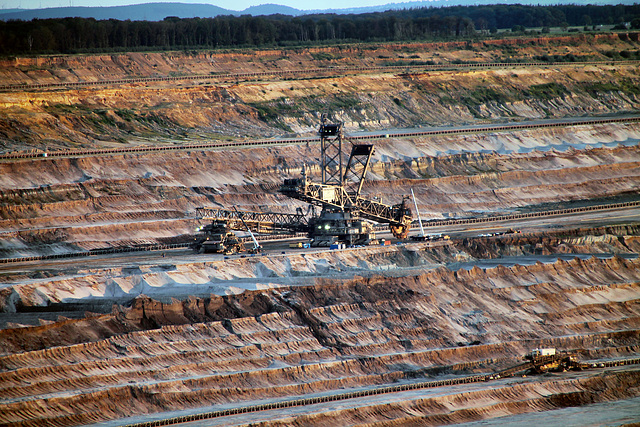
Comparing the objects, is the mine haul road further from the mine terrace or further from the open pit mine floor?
the open pit mine floor

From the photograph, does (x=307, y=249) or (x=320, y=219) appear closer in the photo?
(x=307, y=249)

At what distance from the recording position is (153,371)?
55.2 meters

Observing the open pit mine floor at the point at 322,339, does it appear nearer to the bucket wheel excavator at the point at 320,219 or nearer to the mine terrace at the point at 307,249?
the mine terrace at the point at 307,249

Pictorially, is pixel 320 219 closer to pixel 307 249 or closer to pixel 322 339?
pixel 307 249

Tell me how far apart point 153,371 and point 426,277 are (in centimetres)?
2638

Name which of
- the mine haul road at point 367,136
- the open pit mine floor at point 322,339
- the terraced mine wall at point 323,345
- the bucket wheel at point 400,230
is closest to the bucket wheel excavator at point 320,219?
the bucket wheel at point 400,230

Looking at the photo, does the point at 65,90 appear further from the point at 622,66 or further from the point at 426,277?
the point at 622,66

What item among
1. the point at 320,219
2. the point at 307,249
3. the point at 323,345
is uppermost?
the point at 320,219

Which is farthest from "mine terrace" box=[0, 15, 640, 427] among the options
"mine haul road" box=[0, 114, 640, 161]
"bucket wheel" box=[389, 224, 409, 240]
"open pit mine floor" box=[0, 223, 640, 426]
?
"mine haul road" box=[0, 114, 640, 161]

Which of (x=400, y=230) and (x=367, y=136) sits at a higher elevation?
(x=367, y=136)

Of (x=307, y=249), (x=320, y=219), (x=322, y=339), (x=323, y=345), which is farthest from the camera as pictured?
(x=320, y=219)

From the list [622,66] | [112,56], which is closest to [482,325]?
[112,56]

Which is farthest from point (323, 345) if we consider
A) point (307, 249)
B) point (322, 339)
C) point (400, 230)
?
point (400, 230)

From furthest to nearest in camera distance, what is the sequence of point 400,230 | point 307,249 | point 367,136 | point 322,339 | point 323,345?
A: point 367,136, point 400,230, point 307,249, point 322,339, point 323,345
